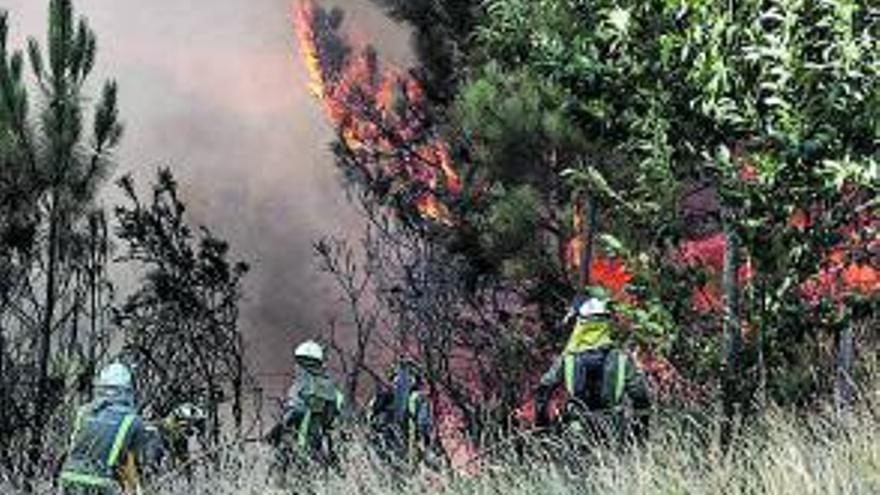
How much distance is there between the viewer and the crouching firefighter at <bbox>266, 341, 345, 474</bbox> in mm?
10922

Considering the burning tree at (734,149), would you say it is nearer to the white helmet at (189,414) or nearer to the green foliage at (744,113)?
the green foliage at (744,113)

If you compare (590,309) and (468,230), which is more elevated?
(468,230)

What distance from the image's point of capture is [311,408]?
11016 millimetres

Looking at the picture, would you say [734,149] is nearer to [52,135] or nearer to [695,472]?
[695,472]

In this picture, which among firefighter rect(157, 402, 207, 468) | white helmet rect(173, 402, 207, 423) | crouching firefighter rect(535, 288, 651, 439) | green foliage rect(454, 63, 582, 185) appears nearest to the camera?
Answer: crouching firefighter rect(535, 288, 651, 439)

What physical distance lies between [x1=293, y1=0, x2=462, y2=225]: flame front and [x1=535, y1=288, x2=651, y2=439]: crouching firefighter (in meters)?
7.69

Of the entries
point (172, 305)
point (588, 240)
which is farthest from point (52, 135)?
point (172, 305)

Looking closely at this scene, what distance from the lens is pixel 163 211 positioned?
19203 mm

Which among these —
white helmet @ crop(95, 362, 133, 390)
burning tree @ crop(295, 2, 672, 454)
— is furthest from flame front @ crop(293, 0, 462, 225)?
white helmet @ crop(95, 362, 133, 390)

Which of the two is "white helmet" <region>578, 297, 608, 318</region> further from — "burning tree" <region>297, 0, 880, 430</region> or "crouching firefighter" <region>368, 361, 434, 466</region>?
"crouching firefighter" <region>368, 361, 434, 466</region>

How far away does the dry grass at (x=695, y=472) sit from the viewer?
6215mm

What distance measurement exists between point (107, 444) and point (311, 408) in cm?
212

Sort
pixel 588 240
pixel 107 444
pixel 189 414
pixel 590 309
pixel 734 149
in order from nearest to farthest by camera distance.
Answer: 1. pixel 734 149
2. pixel 590 309
3. pixel 107 444
4. pixel 189 414
5. pixel 588 240

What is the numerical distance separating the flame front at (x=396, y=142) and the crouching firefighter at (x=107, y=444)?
303 inches
